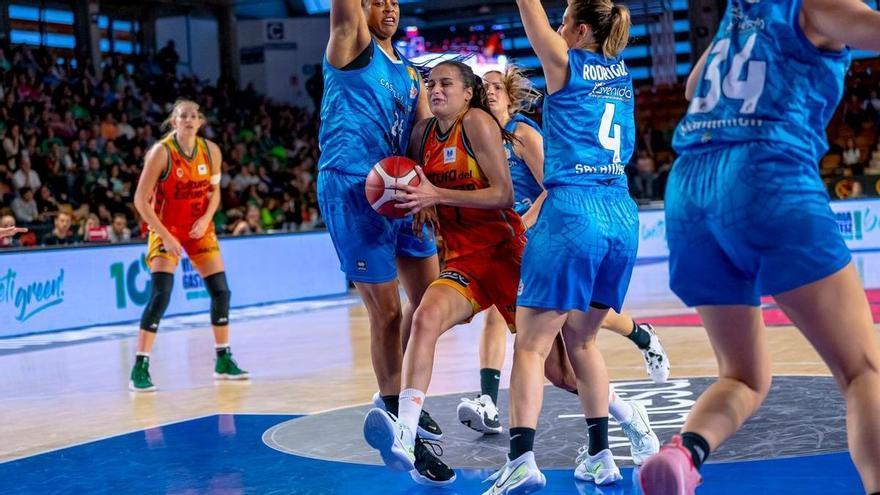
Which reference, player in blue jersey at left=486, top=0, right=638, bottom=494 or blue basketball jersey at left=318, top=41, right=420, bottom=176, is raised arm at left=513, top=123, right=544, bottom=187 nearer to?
blue basketball jersey at left=318, top=41, right=420, bottom=176

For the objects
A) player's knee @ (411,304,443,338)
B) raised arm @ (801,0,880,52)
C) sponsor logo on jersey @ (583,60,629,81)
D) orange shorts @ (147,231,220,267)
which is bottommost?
orange shorts @ (147,231,220,267)

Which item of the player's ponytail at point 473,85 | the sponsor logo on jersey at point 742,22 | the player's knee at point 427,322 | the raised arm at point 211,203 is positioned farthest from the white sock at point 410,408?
the raised arm at point 211,203

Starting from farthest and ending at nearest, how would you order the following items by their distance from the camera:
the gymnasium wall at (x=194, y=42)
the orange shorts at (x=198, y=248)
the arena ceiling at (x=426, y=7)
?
the arena ceiling at (x=426, y=7) < the gymnasium wall at (x=194, y=42) < the orange shorts at (x=198, y=248)

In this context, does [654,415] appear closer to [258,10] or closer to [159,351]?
[159,351]

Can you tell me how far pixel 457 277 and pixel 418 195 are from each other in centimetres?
40

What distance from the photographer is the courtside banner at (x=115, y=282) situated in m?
11.9

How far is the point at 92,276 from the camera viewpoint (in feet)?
41.1

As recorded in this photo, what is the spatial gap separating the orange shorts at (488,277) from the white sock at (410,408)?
1.44ft

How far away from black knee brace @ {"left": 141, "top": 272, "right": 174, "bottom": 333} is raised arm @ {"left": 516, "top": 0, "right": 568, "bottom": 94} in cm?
475

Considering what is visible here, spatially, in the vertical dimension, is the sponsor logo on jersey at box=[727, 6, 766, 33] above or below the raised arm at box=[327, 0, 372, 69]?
below

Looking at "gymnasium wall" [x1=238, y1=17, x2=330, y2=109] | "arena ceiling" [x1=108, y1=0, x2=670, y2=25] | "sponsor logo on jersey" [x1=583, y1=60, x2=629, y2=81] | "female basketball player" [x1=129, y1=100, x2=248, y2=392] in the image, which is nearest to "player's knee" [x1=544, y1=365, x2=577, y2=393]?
"sponsor logo on jersey" [x1=583, y1=60, x2=629, y2=81]

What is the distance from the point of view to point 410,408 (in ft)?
14.7

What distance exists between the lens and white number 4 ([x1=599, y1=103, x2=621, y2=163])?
4.28 metres

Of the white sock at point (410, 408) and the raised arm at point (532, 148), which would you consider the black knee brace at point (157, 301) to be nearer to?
the raised arm at point (532, 148)
